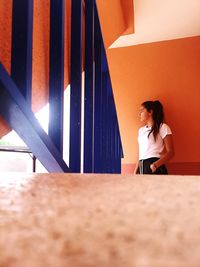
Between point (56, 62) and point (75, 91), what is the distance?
224 mm

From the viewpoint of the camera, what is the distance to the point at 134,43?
4.18 meters

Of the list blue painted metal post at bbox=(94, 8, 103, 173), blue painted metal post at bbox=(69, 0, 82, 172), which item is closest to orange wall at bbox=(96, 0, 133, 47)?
blue painted metal post at bbox=(94, 8, 103, 173)

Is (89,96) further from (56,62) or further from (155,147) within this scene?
(155,147)

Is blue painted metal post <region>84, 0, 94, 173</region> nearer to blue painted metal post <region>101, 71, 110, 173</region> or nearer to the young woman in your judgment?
blue painted metal post <region>101, 71, 110, 173</region>

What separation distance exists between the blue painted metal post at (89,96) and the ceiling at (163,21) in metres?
2.13

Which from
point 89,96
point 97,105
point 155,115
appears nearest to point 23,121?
point 89,96

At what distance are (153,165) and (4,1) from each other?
2238mm

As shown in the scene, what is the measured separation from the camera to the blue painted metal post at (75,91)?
118cm

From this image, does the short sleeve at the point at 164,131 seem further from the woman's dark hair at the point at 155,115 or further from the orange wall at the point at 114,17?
the orange wall at the point at 114,17

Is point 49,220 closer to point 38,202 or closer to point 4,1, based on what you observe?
point 38,202

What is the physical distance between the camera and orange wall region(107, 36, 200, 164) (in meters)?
4.02

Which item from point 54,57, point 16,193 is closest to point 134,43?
point 54,57

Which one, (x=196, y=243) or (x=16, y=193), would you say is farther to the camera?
(x=16, y=193)

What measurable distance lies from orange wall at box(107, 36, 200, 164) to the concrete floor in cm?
377
